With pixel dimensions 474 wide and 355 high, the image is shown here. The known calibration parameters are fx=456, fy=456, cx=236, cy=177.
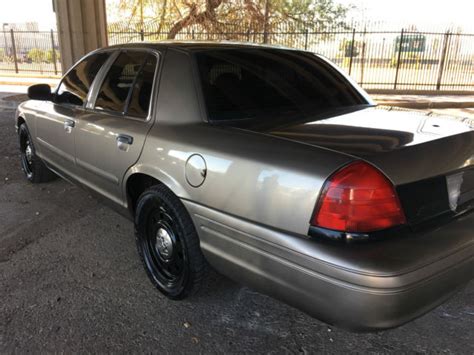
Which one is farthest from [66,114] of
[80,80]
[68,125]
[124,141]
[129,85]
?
[124,141]

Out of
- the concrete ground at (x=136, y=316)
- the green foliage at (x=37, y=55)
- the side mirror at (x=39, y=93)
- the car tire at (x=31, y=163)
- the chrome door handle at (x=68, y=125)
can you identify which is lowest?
the concrete ground at (x=136, y=316)

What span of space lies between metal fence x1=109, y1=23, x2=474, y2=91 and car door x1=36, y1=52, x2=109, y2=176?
44.1 ft

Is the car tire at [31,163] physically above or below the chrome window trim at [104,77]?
below

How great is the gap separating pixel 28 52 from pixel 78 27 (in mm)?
9607

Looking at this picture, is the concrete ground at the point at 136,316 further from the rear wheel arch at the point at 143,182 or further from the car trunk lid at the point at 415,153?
the car trunk lid at the point at 415,153

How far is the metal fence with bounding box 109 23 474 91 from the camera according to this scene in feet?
53.5

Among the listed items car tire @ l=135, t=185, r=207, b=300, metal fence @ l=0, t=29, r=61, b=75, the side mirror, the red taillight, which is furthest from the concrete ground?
metal fence @ l=0, t=29, r=61, b=75

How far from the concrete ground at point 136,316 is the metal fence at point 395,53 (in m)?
14.6

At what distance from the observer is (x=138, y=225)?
3193 mm

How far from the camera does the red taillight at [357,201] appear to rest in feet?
6.52

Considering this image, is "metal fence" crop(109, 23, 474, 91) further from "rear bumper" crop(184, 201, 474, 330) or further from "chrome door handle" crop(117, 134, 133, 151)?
"rear bumper" crop(184, 201, 474, 330)

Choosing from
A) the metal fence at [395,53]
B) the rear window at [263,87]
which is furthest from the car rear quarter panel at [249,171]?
the metal fence at [395,53]

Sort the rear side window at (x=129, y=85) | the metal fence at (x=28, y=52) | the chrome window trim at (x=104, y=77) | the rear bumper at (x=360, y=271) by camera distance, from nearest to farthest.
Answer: the rear bumper at (x=360, y=271) < the chrome window trim at (x=104, y=77) < the rear side window at (x=129, y=85) < the metal fence at (x=28, y=52)

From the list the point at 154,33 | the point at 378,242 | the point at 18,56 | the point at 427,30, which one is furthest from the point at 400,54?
the point at 18,56
